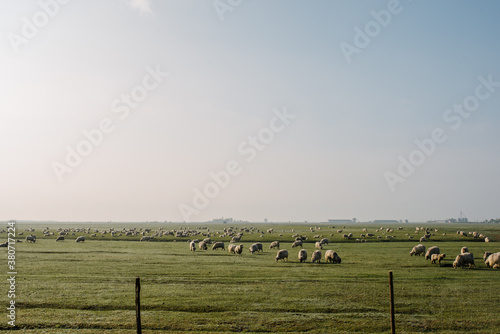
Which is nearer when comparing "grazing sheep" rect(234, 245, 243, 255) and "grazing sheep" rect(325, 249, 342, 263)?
"grazing sheep" rect(325, 249, 342, 263)

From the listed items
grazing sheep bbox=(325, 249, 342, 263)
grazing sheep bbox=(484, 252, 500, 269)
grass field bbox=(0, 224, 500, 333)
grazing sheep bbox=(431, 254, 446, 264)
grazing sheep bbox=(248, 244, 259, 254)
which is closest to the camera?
grass field bbox=(0, 224, 500, 333)

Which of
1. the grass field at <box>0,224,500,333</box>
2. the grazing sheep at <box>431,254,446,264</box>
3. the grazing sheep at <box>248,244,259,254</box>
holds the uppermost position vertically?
the grass field at <box>0,224,500,333</box>

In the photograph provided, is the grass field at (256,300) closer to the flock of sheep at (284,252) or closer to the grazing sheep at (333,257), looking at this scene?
the grazing sheep at (333,257)

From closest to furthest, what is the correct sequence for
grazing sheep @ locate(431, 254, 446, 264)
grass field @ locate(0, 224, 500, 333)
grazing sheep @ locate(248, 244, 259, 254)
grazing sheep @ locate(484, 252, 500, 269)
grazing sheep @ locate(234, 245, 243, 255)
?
grass field @ locate(0, 224, 500, 333), grazing sheep @ locate(484, 252, 500, 269), grazing sheep @ locate(431, 254, 446, 264), grazing sheep @ locate(234, 245, 243, 255), grazing sheep @ locate(248, 244, 259, 254)

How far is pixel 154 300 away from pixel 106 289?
5057 millimetres

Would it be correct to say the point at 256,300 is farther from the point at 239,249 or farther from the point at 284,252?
the point at 239,249

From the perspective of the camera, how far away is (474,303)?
21.4 metres

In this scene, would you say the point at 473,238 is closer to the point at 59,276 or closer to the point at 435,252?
the point at 435,252

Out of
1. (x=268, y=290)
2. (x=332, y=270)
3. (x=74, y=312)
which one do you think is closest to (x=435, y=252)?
(x=332, y=270)

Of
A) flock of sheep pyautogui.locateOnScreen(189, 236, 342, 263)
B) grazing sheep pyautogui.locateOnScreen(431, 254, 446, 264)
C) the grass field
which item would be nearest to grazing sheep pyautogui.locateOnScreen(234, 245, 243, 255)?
flock of sheep pyautogui.locateOnScreen(189, 236, 342, 263)

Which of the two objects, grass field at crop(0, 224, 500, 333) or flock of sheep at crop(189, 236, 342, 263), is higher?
grass field at crop(0, 224, 500, 333)

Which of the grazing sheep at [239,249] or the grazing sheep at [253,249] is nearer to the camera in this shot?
the grazing sheep at [239,249]

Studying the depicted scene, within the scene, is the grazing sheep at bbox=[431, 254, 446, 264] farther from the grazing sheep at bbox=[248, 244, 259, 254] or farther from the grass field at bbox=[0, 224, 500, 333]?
the grazing sheep at bbox=[248, 244, 259, 254]

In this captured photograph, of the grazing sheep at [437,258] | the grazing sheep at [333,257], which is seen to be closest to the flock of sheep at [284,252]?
the grazing sheep at [333,257]
